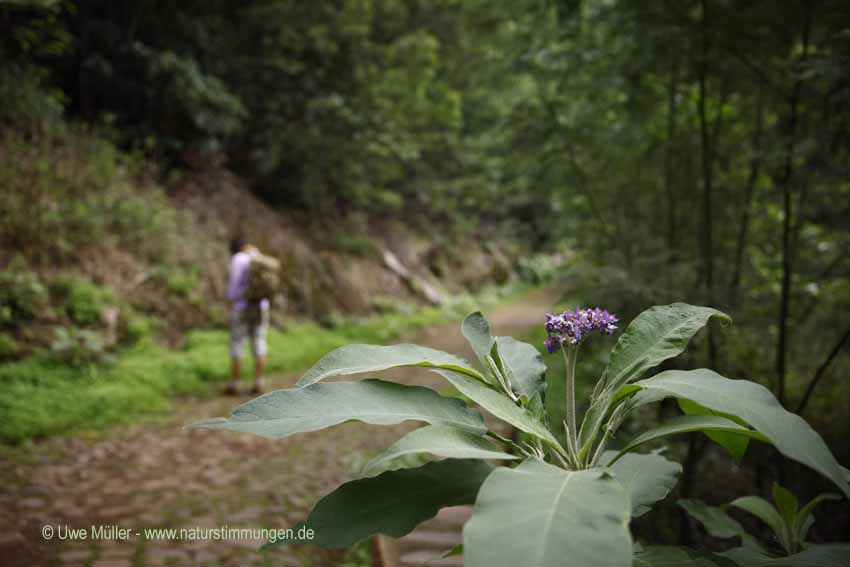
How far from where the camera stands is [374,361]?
3.14ft

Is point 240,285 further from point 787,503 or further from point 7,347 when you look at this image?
point 787,503

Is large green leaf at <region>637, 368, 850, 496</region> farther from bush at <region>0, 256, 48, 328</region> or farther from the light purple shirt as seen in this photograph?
bush at <region>0, 256, 48, 328</region>

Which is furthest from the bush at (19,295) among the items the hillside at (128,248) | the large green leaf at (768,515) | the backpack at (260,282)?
the large green leaf at (768,515)

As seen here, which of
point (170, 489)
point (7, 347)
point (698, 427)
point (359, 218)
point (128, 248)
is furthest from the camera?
point (359, 218)

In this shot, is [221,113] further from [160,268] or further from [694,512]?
Result: [694,512]

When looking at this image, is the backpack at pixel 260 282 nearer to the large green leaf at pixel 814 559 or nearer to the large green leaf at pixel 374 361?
the large green leaf at pixel 374 361

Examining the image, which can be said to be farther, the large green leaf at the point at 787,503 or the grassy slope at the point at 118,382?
the grassy slope at the point at 118,382

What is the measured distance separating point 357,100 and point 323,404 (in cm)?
916

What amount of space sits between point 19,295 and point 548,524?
5.70 meters

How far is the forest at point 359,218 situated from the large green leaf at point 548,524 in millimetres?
25

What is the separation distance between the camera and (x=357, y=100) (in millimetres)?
9258

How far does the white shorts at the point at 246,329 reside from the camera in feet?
17.7

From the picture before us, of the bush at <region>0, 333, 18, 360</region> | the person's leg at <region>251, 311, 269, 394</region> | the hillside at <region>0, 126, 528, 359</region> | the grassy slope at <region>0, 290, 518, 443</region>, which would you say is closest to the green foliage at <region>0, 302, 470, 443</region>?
the grassy slope at <region>0, 290, 518, 443</region>

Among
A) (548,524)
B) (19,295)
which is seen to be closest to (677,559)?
(548,524)
